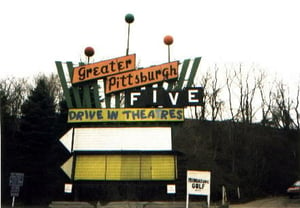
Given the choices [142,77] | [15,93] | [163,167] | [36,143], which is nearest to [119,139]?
[163,167]

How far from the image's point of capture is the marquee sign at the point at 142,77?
84.7 feet

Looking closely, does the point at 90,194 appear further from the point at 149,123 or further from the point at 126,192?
the point at 149,123

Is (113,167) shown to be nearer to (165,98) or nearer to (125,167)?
(125,167)

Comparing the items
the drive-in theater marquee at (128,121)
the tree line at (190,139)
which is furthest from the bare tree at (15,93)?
the drive-in theater marquee at (128,121)

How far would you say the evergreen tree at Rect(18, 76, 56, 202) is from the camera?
34.3m

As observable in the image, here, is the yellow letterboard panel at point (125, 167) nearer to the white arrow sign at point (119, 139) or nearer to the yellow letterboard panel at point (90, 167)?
the yellow letterboard panel at point (90, 167)

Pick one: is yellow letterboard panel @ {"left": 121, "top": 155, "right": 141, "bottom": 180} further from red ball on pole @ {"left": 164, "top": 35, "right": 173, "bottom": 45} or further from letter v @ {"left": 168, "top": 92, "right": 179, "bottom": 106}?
red ball on pole @ {"left": 164, "top": 35, "right": 173, "bottom": 45}

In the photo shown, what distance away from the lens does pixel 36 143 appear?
35.1m

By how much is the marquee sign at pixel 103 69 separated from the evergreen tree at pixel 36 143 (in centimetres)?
1168

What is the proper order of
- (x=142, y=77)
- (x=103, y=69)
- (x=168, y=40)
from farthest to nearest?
1. (x=168, y=40)
2. (x=103, y=69)
3. (x=142, y=77)

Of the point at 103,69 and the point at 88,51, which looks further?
the point at 88,51

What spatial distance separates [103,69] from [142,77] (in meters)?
2.80

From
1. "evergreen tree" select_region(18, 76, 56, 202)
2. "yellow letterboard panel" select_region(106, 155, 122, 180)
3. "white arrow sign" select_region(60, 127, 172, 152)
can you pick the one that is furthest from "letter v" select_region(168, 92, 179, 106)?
"evergreen tree" select_region(18, 76, 56, 202)

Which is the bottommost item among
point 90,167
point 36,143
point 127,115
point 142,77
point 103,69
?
point 90,167
